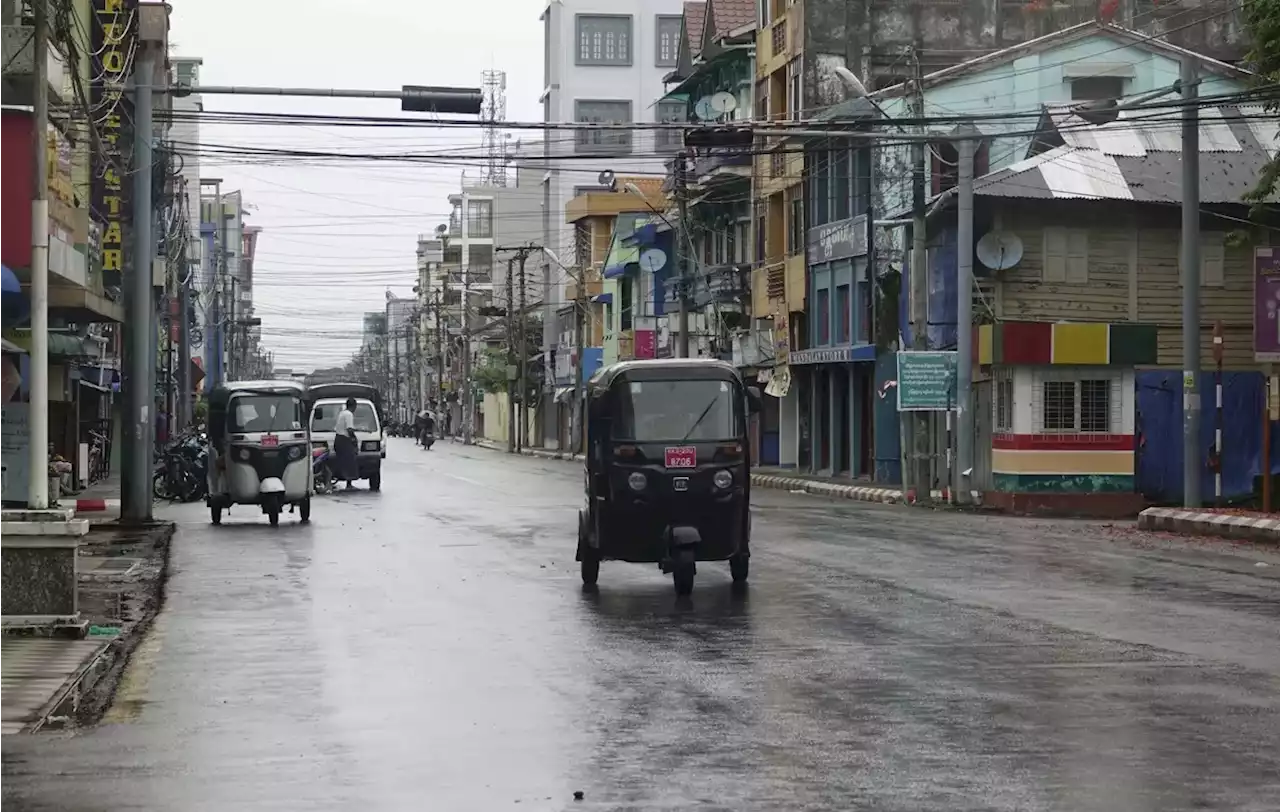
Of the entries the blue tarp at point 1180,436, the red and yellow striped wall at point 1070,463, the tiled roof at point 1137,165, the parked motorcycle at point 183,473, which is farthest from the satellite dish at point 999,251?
the parked motorcycle at point 183,473

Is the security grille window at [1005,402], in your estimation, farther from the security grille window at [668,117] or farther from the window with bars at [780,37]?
the security grille window at [668,117]

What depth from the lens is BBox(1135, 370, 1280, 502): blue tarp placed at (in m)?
43.4

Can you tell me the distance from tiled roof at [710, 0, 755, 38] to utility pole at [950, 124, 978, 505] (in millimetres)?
33039

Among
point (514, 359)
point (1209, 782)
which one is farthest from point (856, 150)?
point (514, 359)

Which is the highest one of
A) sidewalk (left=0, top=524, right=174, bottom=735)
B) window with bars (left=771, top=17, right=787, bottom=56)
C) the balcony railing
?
window with bars (left=771, top=17, right=787, bottom=56)

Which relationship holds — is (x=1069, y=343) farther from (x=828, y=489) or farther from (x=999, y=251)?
(x=828, y=489)

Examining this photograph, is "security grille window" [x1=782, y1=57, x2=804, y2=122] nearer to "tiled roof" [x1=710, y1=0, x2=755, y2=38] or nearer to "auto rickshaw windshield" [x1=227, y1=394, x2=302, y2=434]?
"tiled roof" [x1=710, y1=0, x2=755, y2=38]

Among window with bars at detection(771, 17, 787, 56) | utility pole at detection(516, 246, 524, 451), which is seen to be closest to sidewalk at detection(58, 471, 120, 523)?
window with bars at detection(771, 17, 787, 56)

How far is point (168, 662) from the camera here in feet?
49.8

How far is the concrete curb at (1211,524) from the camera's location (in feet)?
103

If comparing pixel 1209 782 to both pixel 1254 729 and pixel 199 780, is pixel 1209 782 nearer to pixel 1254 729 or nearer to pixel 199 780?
pixel 1254 729

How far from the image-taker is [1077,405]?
43.0 metres

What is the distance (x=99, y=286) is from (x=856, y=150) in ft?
74.1

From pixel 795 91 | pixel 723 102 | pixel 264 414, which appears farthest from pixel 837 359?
pixel 264 414
